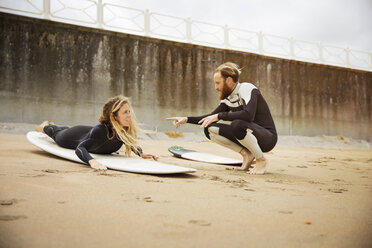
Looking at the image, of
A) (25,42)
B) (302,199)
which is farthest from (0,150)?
(25,42)

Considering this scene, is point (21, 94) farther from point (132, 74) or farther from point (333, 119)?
point (333, 119)

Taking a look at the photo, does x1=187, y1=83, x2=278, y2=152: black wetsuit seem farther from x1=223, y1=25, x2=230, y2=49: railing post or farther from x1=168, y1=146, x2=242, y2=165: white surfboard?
x1=223, y1=25, x2=230, y2=49: railing post

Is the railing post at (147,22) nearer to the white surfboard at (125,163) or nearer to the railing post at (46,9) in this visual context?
the railing post at (46,9)

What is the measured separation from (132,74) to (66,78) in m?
1.66

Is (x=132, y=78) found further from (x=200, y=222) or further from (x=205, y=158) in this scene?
(x=200, y=222)

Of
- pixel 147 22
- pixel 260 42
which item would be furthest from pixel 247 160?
pixel 260 42

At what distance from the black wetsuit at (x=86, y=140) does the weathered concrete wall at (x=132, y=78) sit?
144 inches

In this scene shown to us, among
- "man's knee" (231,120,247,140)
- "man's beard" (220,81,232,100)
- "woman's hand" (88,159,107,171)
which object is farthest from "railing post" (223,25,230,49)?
"woman's hand" (88,159,107,171)

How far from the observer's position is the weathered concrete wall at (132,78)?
23.0ft

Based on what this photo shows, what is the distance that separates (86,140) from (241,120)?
1564mm

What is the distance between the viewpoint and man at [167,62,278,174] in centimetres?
299

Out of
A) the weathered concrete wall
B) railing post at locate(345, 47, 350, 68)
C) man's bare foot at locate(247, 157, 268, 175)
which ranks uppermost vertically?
railing post at locate(345, 47, 350, 68)

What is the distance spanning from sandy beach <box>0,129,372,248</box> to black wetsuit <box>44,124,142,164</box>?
24.0 inches

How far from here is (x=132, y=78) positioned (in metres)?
8.03
